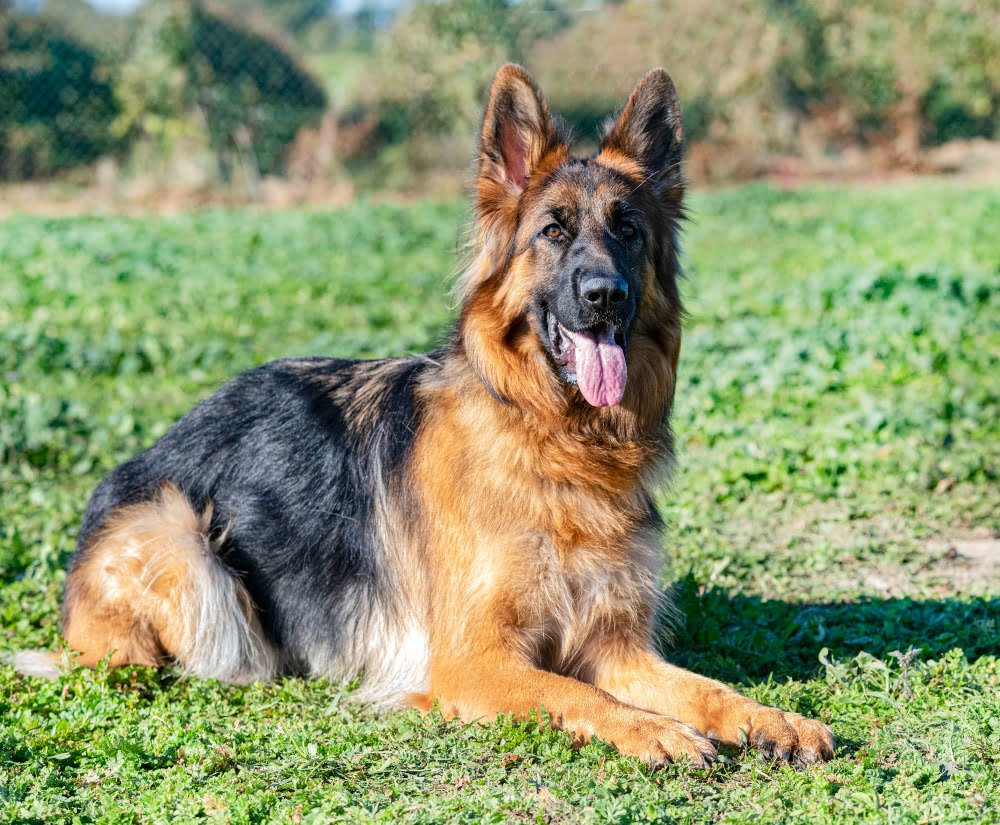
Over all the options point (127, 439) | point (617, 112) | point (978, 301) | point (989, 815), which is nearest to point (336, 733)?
point (989, 815)

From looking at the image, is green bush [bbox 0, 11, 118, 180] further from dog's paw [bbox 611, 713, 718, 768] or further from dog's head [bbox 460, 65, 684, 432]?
dog's paw [bbox 611, 713, 718, 768]

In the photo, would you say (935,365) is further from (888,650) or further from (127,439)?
(127,439)

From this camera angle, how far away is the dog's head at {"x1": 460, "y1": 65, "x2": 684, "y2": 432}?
4395 mm

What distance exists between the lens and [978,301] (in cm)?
1092

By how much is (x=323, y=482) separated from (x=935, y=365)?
20.0 feet

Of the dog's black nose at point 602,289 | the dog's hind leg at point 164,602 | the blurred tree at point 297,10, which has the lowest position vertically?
the dog's hind leg at point 164,602

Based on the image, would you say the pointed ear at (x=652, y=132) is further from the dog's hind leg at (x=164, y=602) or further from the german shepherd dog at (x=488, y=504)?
the dog's hind leg at (x=164, y=602)

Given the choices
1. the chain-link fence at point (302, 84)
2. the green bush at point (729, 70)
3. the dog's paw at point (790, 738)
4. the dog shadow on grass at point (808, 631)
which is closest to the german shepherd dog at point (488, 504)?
the dog's paw at point (790, 738)

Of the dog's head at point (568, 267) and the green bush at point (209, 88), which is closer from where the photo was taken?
the dog's head at point (568, 267)

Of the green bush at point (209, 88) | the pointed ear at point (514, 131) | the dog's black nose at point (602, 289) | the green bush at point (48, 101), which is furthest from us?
the green bush at point (209, 88)

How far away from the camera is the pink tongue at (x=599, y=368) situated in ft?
14.4

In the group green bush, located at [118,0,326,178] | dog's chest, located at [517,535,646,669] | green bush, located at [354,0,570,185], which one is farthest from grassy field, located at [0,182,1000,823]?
green bush, located at [354,0,570,185]

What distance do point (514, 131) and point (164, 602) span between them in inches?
104

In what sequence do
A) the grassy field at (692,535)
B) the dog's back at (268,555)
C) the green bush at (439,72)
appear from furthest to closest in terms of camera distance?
the green bush at (439,72) < the dog's back at (268,555) < the grassy field at (692,535)
